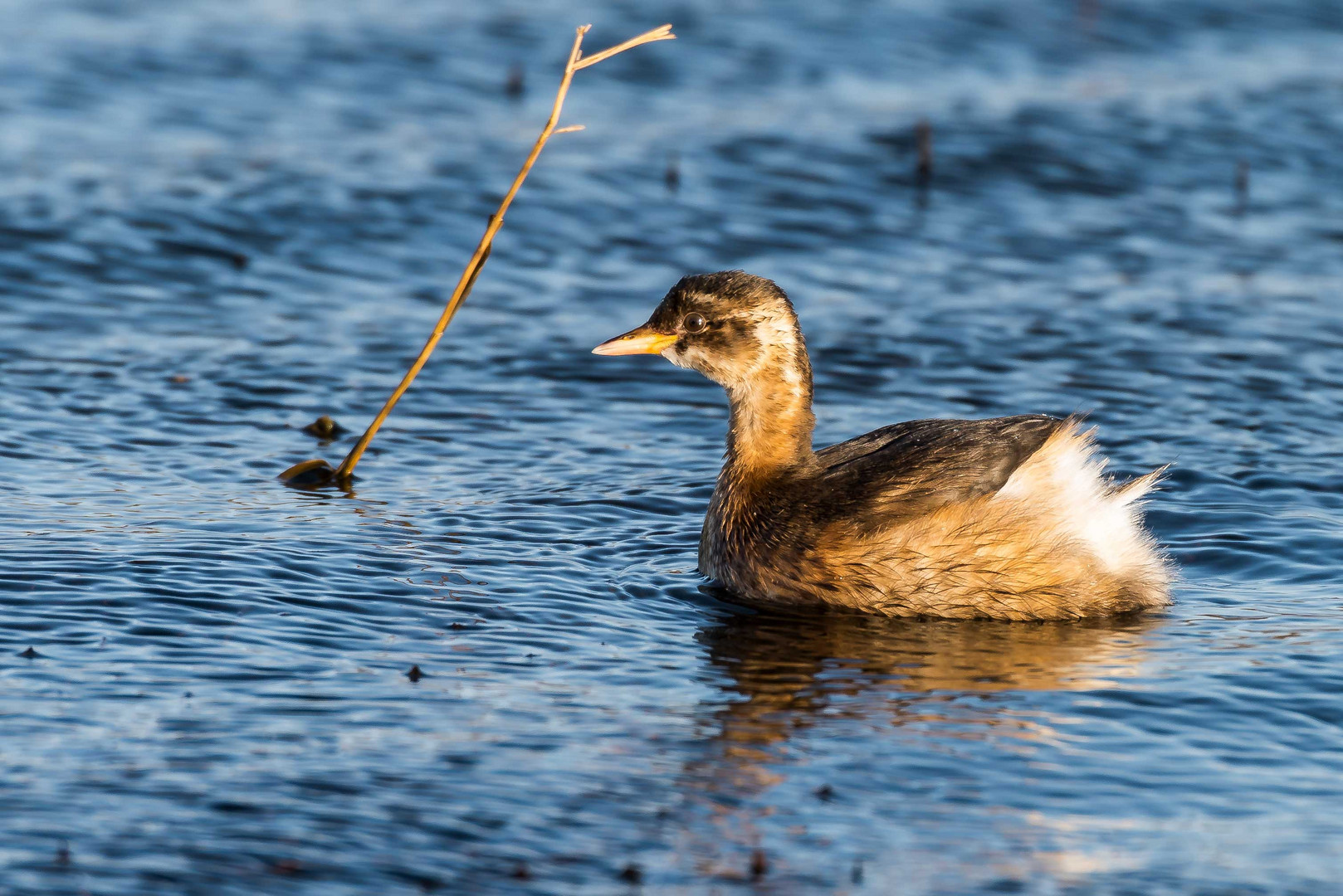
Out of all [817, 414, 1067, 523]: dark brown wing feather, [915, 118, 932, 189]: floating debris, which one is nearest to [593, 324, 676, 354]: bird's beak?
[817, 414, 1067, 523]: dark brown wing feather

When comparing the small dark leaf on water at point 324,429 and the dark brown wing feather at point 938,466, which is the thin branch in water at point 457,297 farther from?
the dark brown wing feather at point 938,466

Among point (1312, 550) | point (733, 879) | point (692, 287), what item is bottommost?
point (733, 879)

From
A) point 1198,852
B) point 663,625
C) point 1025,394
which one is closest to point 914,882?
point 1198,852

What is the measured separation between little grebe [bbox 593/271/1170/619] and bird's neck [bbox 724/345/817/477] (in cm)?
29

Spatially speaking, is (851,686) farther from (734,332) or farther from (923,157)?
(923,157)

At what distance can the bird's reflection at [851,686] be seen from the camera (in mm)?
6070

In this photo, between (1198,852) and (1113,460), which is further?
(1113,460)

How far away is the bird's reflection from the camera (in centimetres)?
607

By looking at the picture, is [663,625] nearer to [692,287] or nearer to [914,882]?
[692,287]

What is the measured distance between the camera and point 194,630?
7.28 meters

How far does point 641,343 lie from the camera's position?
916 centimetres

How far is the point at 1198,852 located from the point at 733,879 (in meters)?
1.48

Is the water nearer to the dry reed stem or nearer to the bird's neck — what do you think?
the dry reed stem

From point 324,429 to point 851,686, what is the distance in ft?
14.7
